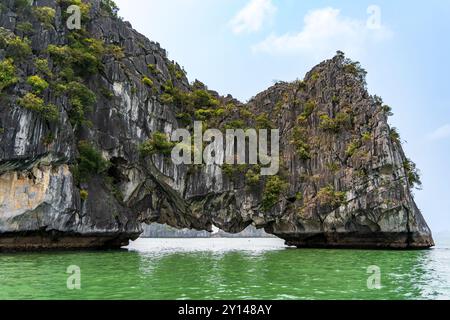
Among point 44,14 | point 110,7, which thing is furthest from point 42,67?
point 110,7

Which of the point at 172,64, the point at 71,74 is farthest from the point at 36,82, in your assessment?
the point at 172,64

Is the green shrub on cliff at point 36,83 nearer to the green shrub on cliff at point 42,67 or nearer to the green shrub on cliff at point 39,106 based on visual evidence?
the green shrub on cliff at point 39,106

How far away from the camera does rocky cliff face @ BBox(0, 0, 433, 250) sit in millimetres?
19562

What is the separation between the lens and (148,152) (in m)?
25.7

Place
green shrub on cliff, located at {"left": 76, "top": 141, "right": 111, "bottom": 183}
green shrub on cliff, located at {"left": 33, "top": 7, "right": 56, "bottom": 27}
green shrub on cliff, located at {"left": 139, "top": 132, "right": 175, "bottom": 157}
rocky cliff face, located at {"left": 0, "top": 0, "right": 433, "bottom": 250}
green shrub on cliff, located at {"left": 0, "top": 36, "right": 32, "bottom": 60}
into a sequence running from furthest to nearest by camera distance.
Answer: green shrub on cliff, located at {"left": 139, "top": 132, "right": 175, "bottom": 157} < green shrub on cliff, located at {"left": 33, "top": 7, "right": 56, "bottom": 27} < green shrub on cliff, located at {"left": 76, "top": 141, "right": 111, "bottom": 183} < green shrub on cliff, located at {"left": 0, "top": 36, "right": 32, "bottom": 60} < rocky cliff face, located at {"left": 0, "top": 0, "right": 433, "bottom": 250}

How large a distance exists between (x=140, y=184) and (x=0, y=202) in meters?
9.42

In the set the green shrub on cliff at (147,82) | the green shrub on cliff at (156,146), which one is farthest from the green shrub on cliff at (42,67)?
the green shrub on cliff at (147,82)

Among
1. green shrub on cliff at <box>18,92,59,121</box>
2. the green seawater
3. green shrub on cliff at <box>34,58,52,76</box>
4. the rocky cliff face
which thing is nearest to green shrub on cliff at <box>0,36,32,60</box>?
the rocky cliff face

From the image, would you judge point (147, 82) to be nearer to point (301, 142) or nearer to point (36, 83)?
point (36, 83)

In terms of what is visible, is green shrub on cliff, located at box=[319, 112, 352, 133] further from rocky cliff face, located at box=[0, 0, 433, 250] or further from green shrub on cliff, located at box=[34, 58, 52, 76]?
green shrub on cliff, located at box=[34, 58, 52, 76]

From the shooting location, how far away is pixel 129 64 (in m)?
28.5
